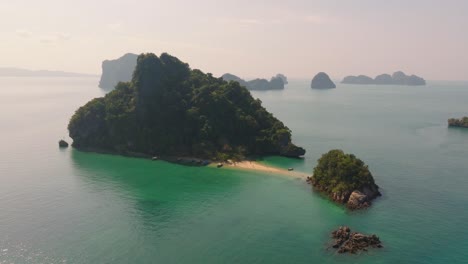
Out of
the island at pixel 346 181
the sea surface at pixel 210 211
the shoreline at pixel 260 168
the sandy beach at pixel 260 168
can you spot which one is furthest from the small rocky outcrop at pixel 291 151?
the island at pixel 346 181

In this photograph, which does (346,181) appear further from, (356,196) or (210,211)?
(210,211)

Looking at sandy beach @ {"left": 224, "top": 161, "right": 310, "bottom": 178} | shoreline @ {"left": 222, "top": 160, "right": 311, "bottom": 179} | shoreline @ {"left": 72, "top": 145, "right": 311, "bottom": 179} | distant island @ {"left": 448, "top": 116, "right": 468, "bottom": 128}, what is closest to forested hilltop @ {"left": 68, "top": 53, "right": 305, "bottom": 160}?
shoreline @ {"left": 72, "top": 145, "right": 311, "bottom": 179}

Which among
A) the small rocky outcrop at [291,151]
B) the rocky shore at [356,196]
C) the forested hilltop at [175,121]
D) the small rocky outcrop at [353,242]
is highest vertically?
the forested hilltop at [175,121]

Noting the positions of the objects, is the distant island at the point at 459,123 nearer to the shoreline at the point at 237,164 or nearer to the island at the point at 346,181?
the shoreline at the point at 237,164

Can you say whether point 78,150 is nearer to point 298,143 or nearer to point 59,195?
point 59,195

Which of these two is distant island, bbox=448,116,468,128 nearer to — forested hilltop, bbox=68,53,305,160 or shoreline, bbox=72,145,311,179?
forested hilltop, bbox=68,53,305,160

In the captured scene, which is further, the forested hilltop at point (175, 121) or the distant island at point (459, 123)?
the distant island at point (459, 123)

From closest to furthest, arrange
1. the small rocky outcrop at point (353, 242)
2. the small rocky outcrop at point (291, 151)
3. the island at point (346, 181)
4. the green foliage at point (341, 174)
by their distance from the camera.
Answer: the small rocky outcrop at point (353, 242) < the island at point (346, 181) < the green foliage at point (341, 174) < the small rocky outcrop at point (291, 151)

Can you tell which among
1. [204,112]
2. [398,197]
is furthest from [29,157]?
[398,197]
